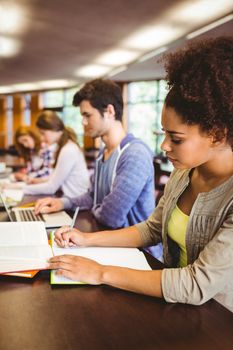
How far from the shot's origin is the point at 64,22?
15.5 ft

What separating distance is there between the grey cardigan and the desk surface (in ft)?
0.14

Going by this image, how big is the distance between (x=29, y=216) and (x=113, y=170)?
470mm

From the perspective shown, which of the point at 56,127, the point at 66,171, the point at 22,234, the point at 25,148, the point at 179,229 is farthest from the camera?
the point at 25,148

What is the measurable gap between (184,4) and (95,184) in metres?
2.87

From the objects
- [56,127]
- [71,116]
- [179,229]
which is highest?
[71,116]

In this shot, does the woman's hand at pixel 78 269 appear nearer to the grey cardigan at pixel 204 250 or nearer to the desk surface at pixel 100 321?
the desk surface at pixel 100 321

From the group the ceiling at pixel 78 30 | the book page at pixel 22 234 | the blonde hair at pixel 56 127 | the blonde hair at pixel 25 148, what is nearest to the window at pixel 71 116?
the ceiling at pixel 78 30

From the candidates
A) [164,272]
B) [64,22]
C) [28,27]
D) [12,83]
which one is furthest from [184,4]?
[12,83]

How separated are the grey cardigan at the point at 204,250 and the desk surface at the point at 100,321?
0.14 feet

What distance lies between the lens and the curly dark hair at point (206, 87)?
0.84 metres

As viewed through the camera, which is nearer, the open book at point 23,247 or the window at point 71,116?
the open book at point 23,247

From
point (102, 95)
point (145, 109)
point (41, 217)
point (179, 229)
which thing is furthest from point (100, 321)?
point (145, 109)

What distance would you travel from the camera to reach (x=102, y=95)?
74.7 inches

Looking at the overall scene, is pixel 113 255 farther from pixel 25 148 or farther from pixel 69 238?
pixel 25 148
